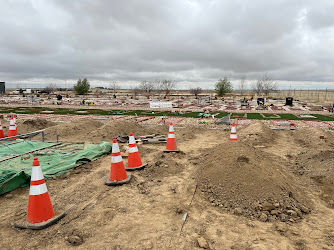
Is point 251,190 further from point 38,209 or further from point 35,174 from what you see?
point 35,174

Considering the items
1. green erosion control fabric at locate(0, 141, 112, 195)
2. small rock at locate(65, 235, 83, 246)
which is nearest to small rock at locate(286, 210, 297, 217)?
small rock at locate(65, 235, 83, 246)

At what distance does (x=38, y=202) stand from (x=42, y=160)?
2613 millimetres

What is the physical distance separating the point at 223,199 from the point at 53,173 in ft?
11.8

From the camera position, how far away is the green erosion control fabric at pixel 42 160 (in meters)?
4.02

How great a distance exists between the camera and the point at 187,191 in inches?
155

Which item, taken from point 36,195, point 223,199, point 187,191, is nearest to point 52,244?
point 36,195

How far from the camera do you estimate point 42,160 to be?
5.23 metres

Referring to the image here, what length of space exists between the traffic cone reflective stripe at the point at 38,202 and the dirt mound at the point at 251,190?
2527 mm

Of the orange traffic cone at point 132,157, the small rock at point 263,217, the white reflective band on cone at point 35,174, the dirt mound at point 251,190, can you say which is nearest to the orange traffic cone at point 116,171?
the orange traffic cone at point 132,157

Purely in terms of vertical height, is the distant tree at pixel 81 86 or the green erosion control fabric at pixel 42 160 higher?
the distant tree at pixel 81 86

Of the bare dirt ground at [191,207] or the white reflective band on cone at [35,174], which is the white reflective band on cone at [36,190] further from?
the bare dirt ground at [191,207]

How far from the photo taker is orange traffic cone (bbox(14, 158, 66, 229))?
2.87 meters

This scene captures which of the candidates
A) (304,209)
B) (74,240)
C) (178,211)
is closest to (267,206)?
(304,209)

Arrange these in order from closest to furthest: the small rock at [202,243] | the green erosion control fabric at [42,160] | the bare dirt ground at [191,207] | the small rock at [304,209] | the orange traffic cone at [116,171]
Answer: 1. the small rock at [202,243]
2. the bare dirt ground at [191,207]
3. the small rock at [304,209]
4. the green erosion control fabric at [42,160]
5. the orange traffic cone at [116,171]
